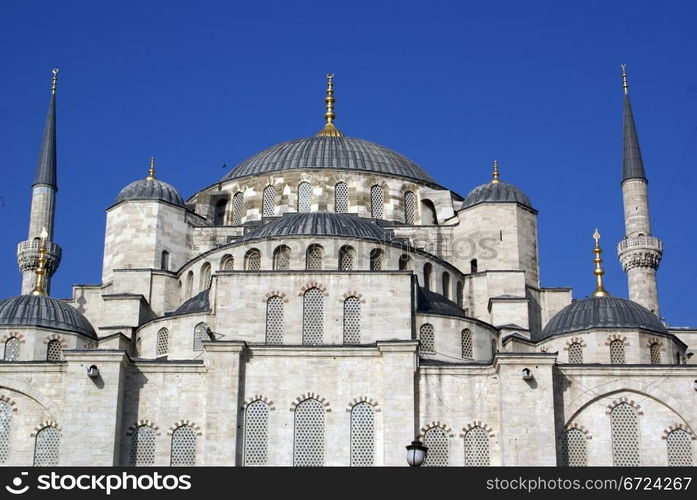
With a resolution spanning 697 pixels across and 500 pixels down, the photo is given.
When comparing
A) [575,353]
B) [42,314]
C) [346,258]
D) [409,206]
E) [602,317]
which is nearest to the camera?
[575,353]

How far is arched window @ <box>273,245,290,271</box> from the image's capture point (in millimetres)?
37125

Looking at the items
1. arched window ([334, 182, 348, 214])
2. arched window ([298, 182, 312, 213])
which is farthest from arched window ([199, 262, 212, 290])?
arched window ([334, 182, 348, 214])

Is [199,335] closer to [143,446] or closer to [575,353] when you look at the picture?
[143,446]

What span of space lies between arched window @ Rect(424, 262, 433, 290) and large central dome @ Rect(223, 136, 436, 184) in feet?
23.5

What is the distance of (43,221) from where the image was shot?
45688mm

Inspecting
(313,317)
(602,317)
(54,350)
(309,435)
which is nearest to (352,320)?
(313,317)

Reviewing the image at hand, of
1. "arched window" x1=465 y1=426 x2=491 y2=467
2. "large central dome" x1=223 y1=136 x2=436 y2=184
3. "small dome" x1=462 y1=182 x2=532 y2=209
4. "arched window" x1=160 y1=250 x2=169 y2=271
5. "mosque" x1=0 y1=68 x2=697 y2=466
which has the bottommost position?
"arched window" x1=465 y1=426 x2=491 y2=467

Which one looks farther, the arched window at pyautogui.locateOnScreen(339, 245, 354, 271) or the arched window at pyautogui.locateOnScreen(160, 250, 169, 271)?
the arched window at pyautogui.locateOnScreen(160, 250, 169, 271)

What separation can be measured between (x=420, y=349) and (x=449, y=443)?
3.47 m

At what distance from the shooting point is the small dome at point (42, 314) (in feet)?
121

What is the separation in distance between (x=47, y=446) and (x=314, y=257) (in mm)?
8298

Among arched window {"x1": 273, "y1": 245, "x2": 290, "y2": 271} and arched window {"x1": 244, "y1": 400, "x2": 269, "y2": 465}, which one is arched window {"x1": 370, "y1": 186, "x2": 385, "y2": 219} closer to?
arched window {"x1": 273, "y1": 245, "x2": 290, "y2": 271}

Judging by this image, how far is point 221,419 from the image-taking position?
32.3 meters

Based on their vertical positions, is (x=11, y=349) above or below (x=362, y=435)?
above
